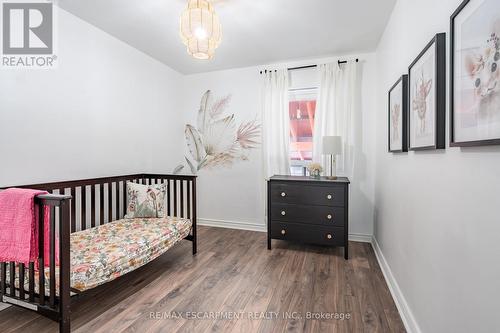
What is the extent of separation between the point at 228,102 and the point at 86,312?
2986mm

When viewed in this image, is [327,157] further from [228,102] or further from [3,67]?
[3,67]

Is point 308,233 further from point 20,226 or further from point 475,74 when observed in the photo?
point 20,226

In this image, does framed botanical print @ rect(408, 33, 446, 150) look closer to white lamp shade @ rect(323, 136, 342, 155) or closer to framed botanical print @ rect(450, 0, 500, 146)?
framed botanical print @ rect(450, 0, 500, 146)

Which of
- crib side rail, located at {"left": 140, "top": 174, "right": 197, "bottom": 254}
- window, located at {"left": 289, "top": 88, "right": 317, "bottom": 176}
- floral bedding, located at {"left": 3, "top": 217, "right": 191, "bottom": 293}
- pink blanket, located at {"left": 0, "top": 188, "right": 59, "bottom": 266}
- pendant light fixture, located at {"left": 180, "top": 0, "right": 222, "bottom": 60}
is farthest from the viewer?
window, located at {"left": 289, "top": 88, "right": 317, "bottom": 176}

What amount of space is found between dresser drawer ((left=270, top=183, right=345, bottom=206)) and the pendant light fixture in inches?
65.1

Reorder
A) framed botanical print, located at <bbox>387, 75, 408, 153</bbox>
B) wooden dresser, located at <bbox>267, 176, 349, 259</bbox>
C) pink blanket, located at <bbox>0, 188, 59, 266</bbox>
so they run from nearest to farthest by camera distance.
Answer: pink blanket, located at <bbox>0, 188, 59, 266</bbox>
framed botanical print, located at <bbox>387, 75, 408, 153</bbox>
wooden dresser, located at <bbox>267, 176, 349, 259</bbox>

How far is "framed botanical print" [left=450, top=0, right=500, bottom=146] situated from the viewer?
2.64 feet

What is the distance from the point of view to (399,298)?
1767mm

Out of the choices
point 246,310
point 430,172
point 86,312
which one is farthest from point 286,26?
point 86,312

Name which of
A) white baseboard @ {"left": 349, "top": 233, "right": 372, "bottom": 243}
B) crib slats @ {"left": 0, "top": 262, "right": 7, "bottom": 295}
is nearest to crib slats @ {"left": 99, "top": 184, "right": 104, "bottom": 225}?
crib slats @ {"left": 0, "top": 262, "right": 7, "bottom": 295}

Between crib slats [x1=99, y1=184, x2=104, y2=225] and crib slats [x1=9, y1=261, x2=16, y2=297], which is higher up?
crib slats [x1=99, y1=184, x2=104, y2=225]

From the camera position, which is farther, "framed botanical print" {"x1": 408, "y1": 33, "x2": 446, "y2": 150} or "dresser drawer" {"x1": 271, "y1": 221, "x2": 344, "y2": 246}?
"dresser drawer" {"x1": 271, "y1": 221, "x2": 344, "y2": 246}

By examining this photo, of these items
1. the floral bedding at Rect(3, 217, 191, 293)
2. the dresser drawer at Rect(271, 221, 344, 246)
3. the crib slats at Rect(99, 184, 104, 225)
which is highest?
the crib slats at Rect(99, 184, 104, 225)

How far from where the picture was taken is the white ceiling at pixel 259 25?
84.3 inches
